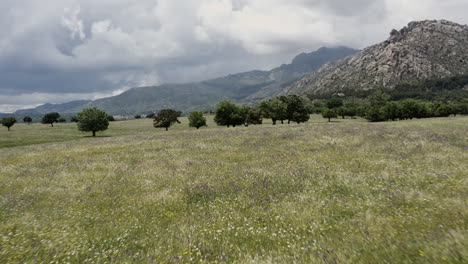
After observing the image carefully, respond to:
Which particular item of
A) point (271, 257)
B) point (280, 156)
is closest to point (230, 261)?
point (271, 257)

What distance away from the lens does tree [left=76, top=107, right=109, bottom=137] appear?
2781 inches

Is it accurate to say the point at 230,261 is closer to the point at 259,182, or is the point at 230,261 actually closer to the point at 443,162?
the point at 259,182

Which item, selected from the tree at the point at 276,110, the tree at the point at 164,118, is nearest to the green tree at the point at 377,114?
the tree at the point at 276,110

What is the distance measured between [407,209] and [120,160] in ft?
74.2

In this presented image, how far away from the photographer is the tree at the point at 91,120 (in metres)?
70.6

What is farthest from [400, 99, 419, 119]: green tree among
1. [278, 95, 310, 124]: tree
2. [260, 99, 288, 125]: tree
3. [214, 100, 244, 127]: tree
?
[214, 100, 244, 127]: tree

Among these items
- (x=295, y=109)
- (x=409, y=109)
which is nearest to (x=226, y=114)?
(x=295, y=109)

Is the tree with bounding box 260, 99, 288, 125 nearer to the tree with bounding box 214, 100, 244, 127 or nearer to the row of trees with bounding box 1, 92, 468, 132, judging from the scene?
the row of trees with bounding box 1, 92, 468, 132

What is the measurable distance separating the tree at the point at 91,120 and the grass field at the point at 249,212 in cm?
6110

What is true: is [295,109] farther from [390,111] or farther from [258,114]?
[390,111]

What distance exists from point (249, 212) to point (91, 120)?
78.8 meters

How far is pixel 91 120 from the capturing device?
70938 mm

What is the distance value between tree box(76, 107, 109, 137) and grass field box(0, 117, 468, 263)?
61095mm

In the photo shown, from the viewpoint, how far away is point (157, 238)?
7.20 m
